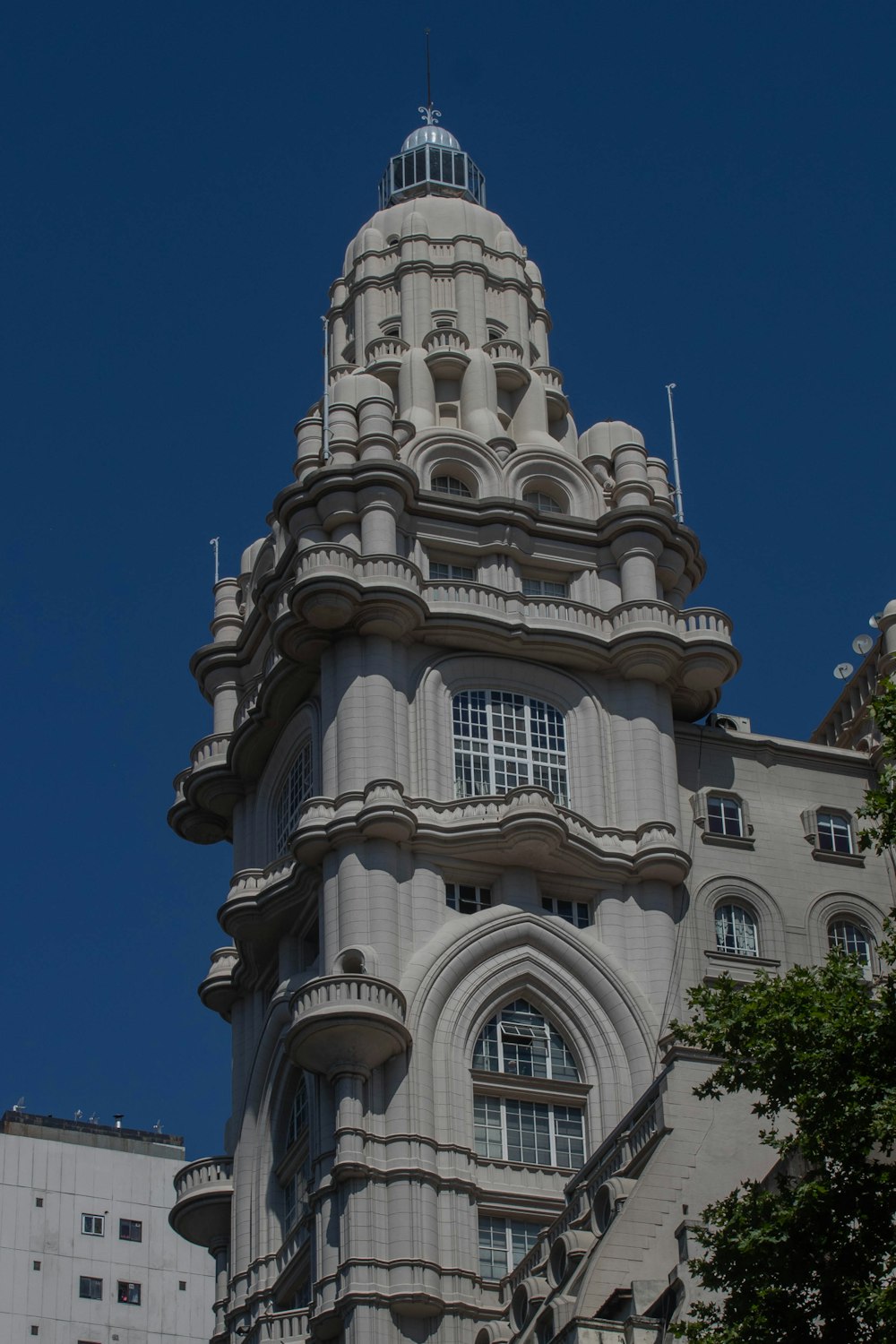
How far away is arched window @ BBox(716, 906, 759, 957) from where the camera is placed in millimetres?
73188

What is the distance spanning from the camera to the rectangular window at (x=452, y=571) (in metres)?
77.8

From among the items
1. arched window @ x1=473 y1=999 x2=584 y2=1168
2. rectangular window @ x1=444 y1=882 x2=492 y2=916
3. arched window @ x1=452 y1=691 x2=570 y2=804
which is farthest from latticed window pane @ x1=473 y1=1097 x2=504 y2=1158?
arched window @ x1=452 y1=691 x2=570 y2=804

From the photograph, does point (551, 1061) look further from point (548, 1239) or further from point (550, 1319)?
point (550, 1319)

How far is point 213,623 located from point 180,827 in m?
7.10

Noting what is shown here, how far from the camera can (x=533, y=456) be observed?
267 ft

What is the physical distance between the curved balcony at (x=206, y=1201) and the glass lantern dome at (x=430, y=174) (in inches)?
1512

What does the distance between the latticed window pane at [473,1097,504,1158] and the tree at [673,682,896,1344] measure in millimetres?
24948

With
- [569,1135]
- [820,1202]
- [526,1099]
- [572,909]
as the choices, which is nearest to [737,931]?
[572,909]

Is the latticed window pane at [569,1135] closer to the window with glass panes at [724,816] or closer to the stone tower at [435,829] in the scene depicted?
the stone tower at [435,829]

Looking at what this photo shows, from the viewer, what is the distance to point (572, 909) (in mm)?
72000

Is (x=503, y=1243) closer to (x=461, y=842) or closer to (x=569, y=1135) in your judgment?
(x=569, y=1135)

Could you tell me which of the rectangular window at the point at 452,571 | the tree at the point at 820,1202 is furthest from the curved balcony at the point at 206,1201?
the tree at the point at 820,1202

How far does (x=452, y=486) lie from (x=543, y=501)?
2.99 meters

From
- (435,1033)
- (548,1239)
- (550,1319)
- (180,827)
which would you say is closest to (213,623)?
(180,827)
